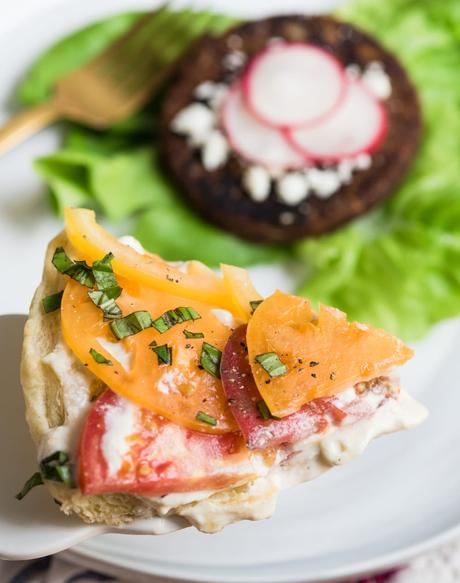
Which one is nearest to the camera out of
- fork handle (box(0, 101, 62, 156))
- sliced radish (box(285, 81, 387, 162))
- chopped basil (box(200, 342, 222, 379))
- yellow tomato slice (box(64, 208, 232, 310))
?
chopped basil (box(200, 342, 222, 379))

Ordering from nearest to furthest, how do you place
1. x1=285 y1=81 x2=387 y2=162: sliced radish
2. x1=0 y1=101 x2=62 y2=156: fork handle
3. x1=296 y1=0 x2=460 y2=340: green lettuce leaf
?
x1=296 y1=0 x2=460 y2=340: green lettuce leaf → x1=285 y1=81 x2=387 y2=162: sliced radish → x1=0 y1=101 x2=62 y2=156: fork handle

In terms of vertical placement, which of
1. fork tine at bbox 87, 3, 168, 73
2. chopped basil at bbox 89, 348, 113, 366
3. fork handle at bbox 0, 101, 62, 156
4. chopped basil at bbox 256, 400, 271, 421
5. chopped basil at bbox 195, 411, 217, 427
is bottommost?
chopped basil at bbox 256, 400, 271, 421

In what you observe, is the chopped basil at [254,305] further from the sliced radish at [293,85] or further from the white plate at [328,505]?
the sliced radish at [293,85]

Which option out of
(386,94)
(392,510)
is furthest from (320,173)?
(392,510)

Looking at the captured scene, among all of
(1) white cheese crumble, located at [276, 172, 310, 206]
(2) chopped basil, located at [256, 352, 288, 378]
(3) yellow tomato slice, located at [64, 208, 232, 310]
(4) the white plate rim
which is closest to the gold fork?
(1) white cheese crumble, located at [276, 172, 310, 206]

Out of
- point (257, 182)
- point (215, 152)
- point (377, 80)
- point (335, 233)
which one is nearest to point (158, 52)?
point (215, 152)

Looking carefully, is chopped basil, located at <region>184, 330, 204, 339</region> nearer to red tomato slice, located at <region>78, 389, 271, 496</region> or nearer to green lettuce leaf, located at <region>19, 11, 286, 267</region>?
red tomato slice, located at <region>78, 389, 271, 496</region>

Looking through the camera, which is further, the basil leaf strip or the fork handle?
the fork handle
